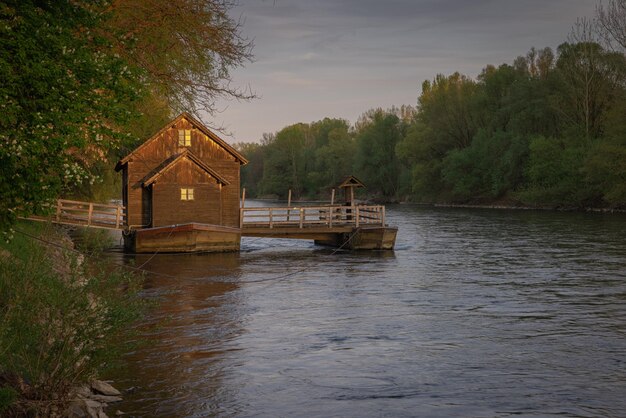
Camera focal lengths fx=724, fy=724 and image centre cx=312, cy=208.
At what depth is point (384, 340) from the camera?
16.0 meters

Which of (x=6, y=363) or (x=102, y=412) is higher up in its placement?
(x=6, y=363)

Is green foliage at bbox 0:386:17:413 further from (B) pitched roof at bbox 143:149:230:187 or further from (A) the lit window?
(A) the lit window

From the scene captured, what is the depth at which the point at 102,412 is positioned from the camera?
987 cm

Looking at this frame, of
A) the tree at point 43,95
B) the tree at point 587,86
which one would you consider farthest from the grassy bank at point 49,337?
the tree at point 587,86

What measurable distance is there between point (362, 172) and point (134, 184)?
88.0m

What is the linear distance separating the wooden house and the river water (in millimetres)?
3689

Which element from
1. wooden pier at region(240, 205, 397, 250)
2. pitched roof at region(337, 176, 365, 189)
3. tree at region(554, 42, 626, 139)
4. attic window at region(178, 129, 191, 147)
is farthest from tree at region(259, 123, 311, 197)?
attic window at region(178, 129, 191, 147)

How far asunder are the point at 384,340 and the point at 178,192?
72.8 ft

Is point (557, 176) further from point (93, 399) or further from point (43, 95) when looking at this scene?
point (93, 399)

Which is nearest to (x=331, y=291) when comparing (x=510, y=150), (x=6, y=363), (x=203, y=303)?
(x=203, y=303)

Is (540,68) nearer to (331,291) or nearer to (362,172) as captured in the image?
(362,172)

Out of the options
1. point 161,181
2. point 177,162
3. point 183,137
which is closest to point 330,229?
point 177,162

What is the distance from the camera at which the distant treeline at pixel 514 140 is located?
72312mm

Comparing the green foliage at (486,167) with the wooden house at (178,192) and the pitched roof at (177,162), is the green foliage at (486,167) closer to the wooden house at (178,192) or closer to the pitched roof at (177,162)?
the wooden house at (178,192)
